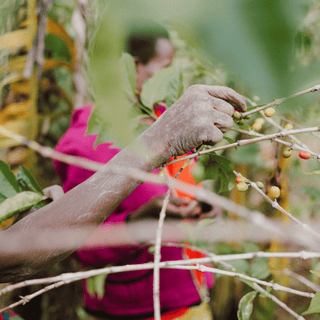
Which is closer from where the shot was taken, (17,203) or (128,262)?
(17,203)

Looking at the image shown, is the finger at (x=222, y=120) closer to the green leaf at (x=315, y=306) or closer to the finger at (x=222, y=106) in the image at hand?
the finger at (x=222, y=106)

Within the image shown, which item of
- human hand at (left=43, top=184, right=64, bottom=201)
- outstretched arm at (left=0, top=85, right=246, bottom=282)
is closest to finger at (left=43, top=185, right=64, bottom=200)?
human hand at (left=43, top=184, right=64, bottom=201)

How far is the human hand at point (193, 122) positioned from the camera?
385mm

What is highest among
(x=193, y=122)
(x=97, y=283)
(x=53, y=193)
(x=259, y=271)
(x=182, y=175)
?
(x=193, y=122)

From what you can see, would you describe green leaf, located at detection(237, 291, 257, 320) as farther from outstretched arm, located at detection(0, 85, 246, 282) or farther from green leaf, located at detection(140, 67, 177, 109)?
green leaf, located at detection(140, 67, 177, 109)

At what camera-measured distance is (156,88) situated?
536 millimetres

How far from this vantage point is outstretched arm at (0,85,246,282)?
1.27ft

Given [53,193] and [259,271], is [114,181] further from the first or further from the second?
[259,271]

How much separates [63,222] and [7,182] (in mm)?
248

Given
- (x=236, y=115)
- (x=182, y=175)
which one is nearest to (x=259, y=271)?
(x=182, y=175)

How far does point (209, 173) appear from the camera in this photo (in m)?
0.47

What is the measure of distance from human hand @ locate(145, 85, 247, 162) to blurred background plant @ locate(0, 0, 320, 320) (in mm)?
52

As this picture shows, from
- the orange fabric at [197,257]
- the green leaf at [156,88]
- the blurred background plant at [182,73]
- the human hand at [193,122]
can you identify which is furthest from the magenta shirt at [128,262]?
the human hand at [193,122]

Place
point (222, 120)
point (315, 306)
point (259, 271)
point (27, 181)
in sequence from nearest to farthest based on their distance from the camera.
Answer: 1. point (315, 306)
2. point (222, 120)
3. point (27, 181)
4. point (259, 271)
